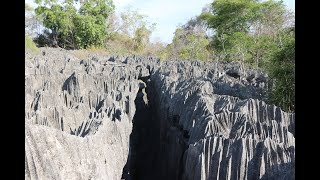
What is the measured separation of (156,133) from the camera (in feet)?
18.6

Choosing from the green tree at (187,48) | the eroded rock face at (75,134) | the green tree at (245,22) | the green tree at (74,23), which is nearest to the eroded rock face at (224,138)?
the eroded rock face at (75,134)

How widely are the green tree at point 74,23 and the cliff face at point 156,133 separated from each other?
64.4 feet

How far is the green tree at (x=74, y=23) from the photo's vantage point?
2577 cm

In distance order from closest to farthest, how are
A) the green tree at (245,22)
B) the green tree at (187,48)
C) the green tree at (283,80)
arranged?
the green tree at (283,80) → the green tree at (245,22) → the green tree at (187,48)

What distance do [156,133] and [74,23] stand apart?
21.9 meters

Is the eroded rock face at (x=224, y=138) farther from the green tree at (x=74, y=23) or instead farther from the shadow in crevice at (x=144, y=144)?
the green tree at (x=74, y=23)

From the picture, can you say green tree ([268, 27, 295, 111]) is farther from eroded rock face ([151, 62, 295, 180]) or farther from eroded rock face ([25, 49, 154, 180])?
eroded rock face ([25, 49, 154, 180])

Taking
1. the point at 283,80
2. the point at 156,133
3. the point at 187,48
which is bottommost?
the point at 156,133

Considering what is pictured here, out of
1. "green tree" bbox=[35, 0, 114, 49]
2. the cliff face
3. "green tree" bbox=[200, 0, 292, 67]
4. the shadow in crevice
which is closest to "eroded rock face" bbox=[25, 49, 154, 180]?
the cliff face

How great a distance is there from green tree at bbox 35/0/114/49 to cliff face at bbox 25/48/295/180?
19622 mm

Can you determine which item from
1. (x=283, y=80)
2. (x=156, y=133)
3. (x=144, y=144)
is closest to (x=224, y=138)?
(x=144, y=144)

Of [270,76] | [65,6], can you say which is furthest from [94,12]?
[270,76]

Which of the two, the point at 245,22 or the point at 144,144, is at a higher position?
the point at 245,22

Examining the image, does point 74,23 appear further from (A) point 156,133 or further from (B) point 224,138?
(B) point 224,138
